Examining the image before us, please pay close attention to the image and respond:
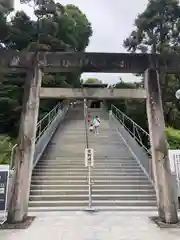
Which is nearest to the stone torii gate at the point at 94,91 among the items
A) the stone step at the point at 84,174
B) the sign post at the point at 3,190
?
the sign post at the point at 3,190

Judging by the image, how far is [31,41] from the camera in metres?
25.3

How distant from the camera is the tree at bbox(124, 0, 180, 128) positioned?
21.5 meters

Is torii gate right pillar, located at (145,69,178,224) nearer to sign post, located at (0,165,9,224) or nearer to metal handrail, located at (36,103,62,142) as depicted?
sign post, located at (0,165,9,224)

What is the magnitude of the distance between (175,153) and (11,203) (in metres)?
5.57

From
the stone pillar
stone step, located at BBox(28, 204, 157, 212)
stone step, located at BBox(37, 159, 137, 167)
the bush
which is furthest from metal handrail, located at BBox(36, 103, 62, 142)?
the bush

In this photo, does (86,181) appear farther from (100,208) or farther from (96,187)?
(100,208)

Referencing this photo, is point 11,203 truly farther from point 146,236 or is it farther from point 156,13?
point 156,13

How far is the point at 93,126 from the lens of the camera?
18.9m

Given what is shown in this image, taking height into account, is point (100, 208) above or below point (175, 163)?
below

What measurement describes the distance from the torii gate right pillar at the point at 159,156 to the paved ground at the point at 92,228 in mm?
573

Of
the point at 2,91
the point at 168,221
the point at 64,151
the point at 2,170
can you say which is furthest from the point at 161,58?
the point at 2,91

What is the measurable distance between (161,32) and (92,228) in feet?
58.6

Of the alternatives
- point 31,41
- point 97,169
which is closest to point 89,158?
point 97,169

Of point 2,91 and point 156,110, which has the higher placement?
point 2,91
